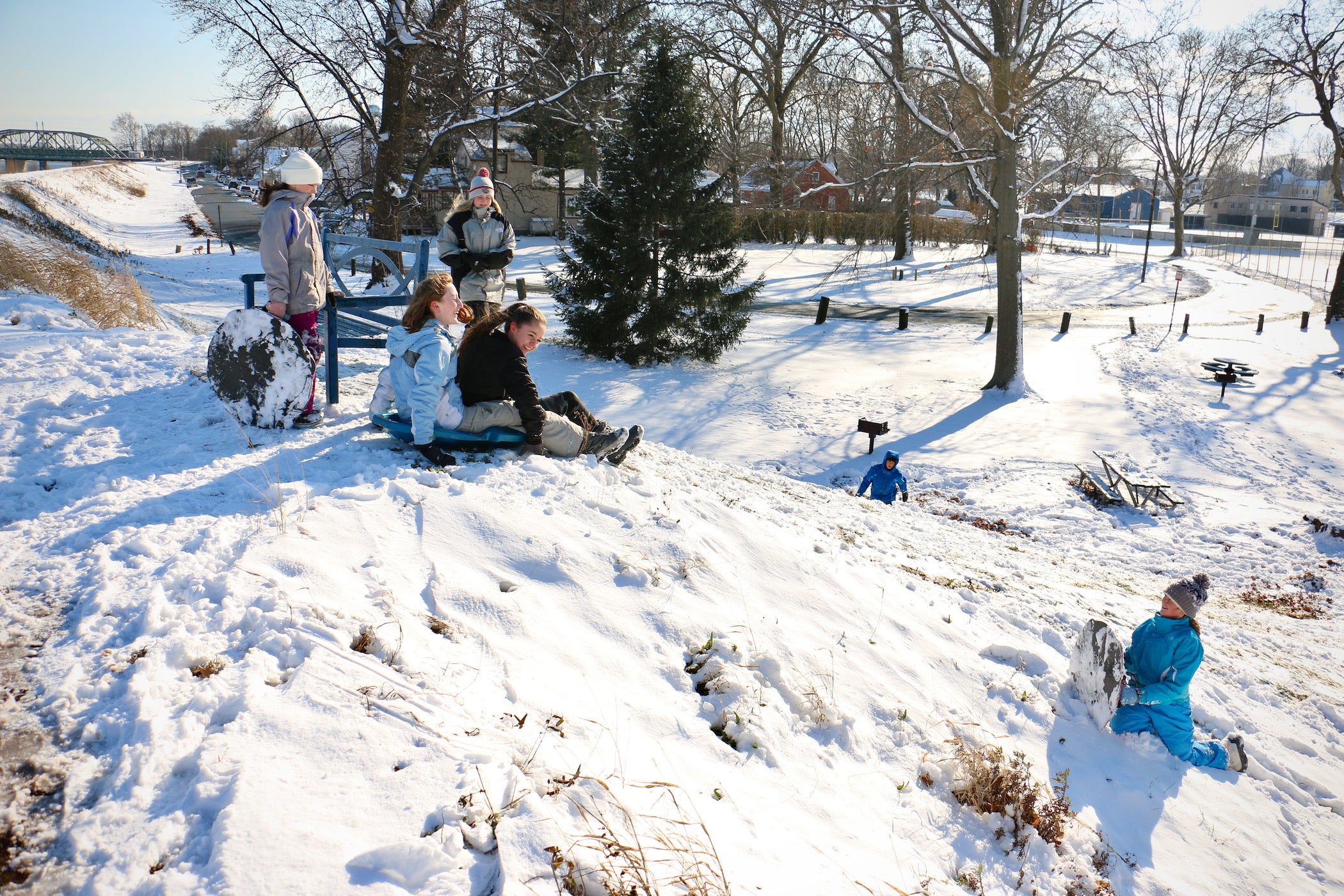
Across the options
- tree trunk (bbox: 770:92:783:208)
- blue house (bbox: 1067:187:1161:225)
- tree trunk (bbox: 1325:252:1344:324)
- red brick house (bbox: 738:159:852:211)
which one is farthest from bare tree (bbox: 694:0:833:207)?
blue house (bbox: 1067:187:1161:225)

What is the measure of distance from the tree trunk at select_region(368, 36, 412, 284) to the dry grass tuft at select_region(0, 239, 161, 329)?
703 cm

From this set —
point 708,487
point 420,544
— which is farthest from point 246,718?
point 708,487

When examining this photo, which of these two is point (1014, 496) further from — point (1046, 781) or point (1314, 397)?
point (1314, 397)

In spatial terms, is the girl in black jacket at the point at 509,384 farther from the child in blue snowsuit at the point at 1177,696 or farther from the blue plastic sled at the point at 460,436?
the child in blue snowsuit at the point at 1177,696

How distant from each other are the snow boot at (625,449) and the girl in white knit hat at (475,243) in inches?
90.6

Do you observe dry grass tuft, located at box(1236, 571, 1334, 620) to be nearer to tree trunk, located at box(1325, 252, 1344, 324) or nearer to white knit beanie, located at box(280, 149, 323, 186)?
white knit beanie, located at box(280, 149, 323, 186)

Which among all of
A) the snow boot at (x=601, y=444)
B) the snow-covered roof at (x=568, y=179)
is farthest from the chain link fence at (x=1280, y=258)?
the snow boot at (x=601, y=444)

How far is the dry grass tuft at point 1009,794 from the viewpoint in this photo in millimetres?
3516

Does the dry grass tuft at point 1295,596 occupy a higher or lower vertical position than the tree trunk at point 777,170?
lower

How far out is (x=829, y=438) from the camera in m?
12.3

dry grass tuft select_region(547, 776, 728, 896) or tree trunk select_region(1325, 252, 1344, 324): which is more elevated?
tree trunk select_region(1325, 252, 1344, 324)

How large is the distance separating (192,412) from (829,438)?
8.92 metres

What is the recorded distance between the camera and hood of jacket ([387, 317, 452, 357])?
205 inches

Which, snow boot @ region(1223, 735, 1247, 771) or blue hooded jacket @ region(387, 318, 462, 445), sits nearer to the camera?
snow boot @ region(1223, 735, 1247, 771)
